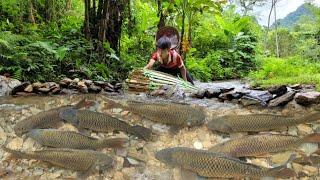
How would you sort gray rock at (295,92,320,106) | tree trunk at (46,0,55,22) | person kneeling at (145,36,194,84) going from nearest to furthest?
gray rock at (295,92,320,106) < person kneeling at (145,36,194,84) < tree trunk at (46,0,55,22)

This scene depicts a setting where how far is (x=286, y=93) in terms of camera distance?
4.91 m

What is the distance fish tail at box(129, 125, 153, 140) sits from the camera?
13.8 ft

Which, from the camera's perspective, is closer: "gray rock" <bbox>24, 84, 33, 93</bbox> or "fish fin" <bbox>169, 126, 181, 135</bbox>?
"fish fin" <bbox>169, 126, 181, 135</bbox>

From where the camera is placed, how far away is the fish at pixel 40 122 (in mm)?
4391

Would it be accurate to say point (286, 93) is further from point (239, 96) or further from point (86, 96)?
point (86, 96)

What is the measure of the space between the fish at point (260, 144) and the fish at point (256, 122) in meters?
0.23

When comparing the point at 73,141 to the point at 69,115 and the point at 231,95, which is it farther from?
the point at 231,95

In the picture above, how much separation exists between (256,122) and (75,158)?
5.36ft

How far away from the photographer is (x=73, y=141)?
13.4ft

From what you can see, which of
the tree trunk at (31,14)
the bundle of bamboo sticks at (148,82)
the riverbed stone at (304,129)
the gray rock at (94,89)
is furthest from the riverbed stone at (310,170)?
the tree trunk at (31,14)

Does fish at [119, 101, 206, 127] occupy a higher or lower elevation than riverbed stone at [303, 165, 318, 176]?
higher

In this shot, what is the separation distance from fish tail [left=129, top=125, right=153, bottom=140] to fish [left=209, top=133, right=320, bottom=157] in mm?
609

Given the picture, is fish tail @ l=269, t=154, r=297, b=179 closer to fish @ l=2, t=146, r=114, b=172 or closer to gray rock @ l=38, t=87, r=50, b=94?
fish @ l=2, t=146, r=114, b=172

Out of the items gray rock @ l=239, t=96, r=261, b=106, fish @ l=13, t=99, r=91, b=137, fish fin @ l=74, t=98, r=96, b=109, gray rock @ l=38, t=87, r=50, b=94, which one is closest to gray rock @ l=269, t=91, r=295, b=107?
gray rock @ l=239, t=96, r=261, b=106
